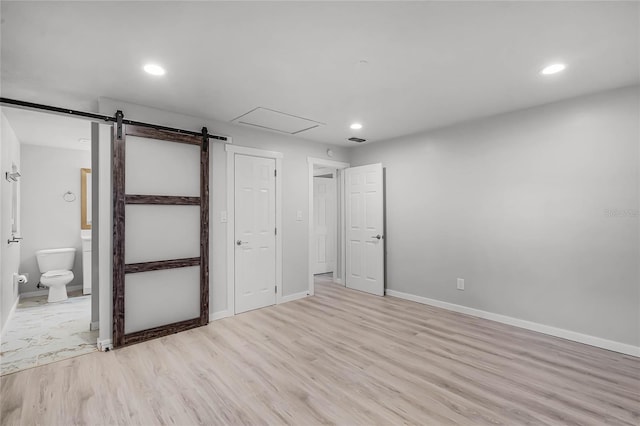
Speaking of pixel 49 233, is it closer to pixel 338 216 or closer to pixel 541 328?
pixel 338 216

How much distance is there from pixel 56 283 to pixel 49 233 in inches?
44.6

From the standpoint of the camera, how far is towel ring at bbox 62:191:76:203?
550 centimetres

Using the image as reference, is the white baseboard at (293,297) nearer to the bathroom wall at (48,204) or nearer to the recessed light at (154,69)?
the recessed light at (154,69)

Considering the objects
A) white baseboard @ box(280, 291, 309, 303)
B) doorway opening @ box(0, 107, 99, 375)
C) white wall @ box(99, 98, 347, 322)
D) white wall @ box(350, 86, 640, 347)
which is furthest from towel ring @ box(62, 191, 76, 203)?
white wall @ box(350, 86, 640, 347)

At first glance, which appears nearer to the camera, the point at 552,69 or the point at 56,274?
the point at 552,69

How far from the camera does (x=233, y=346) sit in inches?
124

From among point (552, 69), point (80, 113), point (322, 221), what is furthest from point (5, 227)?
point (552, 69)

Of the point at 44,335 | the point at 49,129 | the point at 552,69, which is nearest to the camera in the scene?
the point at 552,69

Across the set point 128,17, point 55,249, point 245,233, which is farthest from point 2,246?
point 128,17

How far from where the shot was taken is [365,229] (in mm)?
5305

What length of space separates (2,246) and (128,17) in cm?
326

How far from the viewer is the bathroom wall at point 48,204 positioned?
17.0 feet

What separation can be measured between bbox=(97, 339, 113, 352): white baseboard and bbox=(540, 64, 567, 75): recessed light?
15.4 ft

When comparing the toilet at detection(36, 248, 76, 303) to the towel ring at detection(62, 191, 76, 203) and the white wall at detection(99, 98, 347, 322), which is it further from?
the white wall at detection(99, 98, 347, 322)
